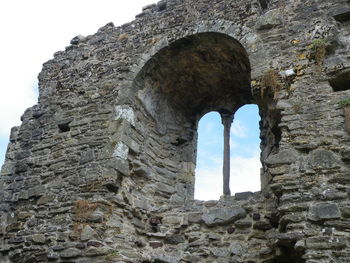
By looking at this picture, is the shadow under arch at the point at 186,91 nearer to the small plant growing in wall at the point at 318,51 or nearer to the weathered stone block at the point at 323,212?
the small plant growing in wall at the point at 318,51

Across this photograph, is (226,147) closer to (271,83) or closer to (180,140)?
(180,140)

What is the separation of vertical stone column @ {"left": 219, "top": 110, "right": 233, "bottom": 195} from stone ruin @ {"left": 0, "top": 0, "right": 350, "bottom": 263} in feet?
0.70

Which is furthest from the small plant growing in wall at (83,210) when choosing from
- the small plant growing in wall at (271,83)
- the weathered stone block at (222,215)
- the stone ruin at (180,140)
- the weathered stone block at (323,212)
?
the weathered stone block at (323,212)

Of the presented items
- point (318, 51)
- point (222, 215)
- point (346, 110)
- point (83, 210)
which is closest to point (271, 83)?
point (318, 51)

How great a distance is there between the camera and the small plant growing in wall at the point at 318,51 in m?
5.48

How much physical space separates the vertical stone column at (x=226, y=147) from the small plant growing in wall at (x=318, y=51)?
2098 mm

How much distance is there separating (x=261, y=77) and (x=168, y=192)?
2.40m

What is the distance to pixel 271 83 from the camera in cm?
565

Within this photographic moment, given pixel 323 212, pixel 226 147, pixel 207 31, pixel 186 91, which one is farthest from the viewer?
pixel 186 91

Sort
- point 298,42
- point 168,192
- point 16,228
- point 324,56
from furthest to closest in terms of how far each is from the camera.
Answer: point 168,192
point 16,228
point 298,42
point 324,56

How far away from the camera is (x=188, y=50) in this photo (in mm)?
7125

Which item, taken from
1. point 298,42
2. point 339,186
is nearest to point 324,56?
point 298,42

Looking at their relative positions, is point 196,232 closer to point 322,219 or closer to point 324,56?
point 322,219

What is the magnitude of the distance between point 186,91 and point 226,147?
133 cm
